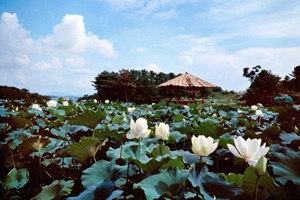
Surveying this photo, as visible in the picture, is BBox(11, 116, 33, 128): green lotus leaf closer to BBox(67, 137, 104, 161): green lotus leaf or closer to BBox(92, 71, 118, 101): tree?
BBox(67, 137, 104, 161): green lotus leaf

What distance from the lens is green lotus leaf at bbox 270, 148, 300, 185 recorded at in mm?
995

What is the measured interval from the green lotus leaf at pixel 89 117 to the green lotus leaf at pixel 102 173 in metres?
0.49

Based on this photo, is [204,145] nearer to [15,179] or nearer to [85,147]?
[85,147]

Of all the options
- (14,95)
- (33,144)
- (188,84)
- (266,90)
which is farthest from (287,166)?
(266,90)

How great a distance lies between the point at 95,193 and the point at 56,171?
2.29ft

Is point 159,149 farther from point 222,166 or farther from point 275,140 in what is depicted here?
point 275,140

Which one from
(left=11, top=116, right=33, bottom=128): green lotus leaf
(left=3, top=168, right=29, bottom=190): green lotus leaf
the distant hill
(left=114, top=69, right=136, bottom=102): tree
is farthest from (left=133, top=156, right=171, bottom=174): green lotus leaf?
(left=114, top=69, right=136, bottom=102): tree

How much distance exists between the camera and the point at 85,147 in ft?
4.32

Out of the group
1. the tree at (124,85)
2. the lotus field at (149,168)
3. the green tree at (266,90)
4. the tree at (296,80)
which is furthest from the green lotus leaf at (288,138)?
the tree at (296,80)

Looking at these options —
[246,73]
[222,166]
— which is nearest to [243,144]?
[222,166]

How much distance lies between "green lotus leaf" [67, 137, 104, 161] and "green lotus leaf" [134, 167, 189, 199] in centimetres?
43

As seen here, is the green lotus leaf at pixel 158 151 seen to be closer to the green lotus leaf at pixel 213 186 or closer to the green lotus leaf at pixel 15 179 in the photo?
the green lotus leaf at pixel 213 186

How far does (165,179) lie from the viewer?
3.13ft

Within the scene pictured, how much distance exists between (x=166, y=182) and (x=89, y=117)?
0.87 m
